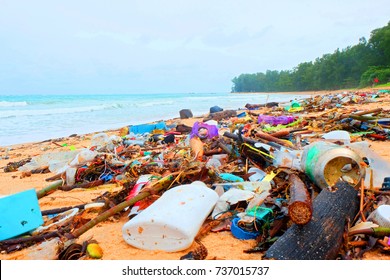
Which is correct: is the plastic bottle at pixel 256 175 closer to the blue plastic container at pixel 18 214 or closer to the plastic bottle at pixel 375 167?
the plastic bottle at pixel 375 167

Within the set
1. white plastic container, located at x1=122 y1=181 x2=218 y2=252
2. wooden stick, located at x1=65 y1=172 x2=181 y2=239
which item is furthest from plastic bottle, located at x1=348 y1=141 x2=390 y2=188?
wooden stick, located at x1=65 y1=172 x2=181 y2=239

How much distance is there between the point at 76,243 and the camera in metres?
2.33

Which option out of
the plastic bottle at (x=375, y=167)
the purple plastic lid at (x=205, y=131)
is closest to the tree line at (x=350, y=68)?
the purple plastic lid at (x=205, y=131)

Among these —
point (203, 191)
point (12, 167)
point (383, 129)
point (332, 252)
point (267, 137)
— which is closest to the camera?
point (332, 252)

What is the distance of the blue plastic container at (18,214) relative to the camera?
259cm

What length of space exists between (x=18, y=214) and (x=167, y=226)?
146 centimetres

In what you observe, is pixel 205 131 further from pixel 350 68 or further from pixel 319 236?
pixel 350 68

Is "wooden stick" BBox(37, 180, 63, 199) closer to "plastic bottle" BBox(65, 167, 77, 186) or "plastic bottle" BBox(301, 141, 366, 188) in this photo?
"plastic bottle" BBox(65, 167, 77, 186)

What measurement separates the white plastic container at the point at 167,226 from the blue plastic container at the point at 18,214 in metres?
1.05

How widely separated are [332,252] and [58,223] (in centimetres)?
236

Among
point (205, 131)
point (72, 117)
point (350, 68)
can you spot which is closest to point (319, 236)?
point (205, 131)

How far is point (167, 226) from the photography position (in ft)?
6.91

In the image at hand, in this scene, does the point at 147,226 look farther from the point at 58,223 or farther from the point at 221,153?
the point at 221,153
